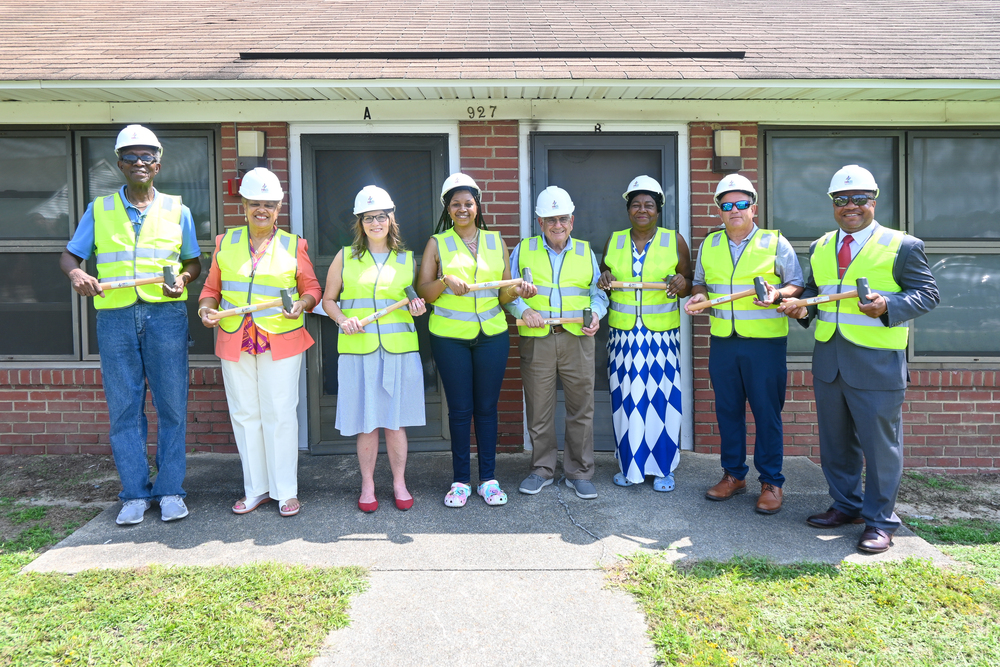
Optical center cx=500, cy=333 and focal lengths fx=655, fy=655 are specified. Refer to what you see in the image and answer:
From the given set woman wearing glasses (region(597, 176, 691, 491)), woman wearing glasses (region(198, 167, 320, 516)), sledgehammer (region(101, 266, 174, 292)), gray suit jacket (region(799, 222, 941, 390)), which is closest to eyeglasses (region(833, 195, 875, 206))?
gray suit jacket (region(799, 222, 941, 390))

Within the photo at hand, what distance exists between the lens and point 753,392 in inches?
162

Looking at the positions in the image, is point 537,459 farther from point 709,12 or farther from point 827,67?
point 709,12

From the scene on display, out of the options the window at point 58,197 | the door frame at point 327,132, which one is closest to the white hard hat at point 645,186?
the door frame at point 327,132

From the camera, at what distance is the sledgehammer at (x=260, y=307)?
386cm

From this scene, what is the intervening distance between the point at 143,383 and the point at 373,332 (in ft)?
4.90

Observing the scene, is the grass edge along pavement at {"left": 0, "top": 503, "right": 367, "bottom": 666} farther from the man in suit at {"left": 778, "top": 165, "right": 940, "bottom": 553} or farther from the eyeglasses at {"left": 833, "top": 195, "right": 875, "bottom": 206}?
the eyeglasses at {"left": 833, "top": 195, "right": 875, "bottom": 206}

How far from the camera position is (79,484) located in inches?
Answer: 184

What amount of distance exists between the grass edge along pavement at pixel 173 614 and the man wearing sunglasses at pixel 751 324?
253 cm

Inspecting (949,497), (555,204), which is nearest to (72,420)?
(555,204)

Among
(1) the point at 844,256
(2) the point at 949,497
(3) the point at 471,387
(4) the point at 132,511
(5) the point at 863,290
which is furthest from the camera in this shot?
(2) the point at 949,497

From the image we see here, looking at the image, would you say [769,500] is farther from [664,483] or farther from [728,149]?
[728,149]

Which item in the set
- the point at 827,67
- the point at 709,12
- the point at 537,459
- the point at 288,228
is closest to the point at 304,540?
the point at 537,459

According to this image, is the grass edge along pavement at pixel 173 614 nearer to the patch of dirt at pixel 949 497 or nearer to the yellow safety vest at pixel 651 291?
the yellow safety vest at pixel 651 291

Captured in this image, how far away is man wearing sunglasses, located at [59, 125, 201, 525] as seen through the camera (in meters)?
3.92
